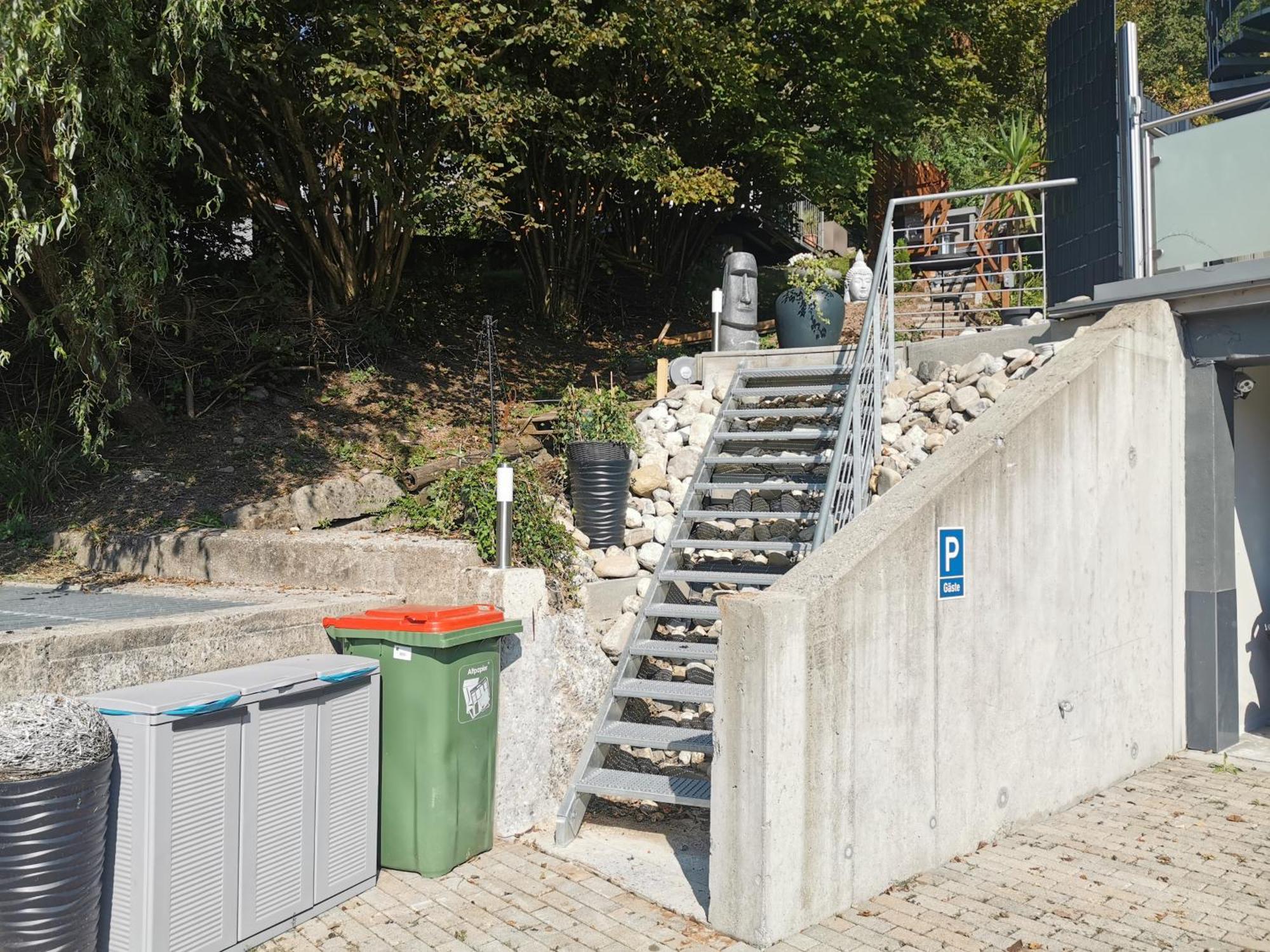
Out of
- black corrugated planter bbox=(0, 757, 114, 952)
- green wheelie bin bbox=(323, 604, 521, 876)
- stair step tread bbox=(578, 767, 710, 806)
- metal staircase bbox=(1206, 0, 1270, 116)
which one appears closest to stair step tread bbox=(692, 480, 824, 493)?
stair step tread bbox=(578, 767, 710, 806)

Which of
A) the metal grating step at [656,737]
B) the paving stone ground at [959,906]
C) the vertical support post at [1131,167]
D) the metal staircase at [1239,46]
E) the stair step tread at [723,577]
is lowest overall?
the paving stone ground at [959,906]

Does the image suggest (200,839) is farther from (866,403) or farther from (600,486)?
(866,403)

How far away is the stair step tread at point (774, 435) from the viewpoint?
7465 millimetres

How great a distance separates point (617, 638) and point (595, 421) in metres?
1.89

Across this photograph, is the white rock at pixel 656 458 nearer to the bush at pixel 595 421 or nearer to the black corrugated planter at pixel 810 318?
the bush at pixel 595 421

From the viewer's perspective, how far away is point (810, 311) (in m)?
9.32

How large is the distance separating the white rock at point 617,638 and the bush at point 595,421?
141 centimetres

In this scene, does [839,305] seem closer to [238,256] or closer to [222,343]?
[222,343]

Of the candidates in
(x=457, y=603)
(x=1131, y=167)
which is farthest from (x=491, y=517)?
(x=1131, y=167)

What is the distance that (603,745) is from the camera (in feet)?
19.5

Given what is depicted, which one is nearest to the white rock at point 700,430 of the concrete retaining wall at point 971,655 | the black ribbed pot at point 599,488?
the black ribbed pot at point 599,488

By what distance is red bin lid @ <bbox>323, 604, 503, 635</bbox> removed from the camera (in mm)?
5047

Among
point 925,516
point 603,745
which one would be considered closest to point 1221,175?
point 925,516

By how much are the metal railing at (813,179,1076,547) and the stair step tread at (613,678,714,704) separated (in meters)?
1.11
